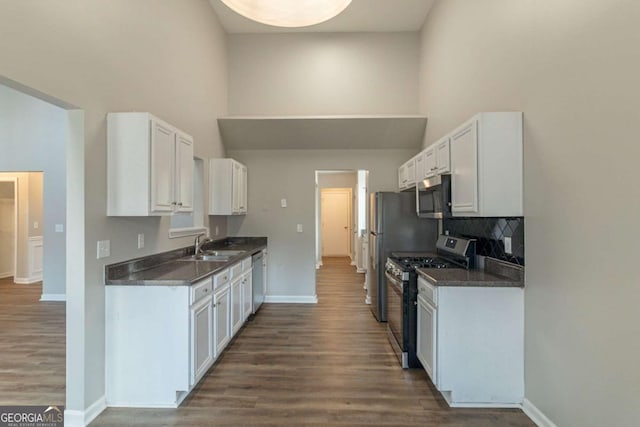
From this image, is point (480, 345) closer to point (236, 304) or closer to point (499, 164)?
point (499, 164)

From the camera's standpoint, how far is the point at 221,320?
120 inches

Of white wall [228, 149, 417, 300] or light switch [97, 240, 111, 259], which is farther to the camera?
white wall [228, 149, 417, 300]

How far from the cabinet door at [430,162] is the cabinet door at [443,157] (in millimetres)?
85

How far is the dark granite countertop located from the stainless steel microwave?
1.72 feet

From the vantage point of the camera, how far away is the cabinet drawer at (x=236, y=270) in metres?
3.40

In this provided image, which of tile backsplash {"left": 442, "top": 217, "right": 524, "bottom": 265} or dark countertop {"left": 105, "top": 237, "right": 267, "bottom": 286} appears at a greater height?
tile backsplash {"left": 442, "top": 217, "right": 524, "bottom": 265}

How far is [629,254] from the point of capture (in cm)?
150

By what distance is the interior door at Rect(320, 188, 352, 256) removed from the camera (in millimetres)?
10785

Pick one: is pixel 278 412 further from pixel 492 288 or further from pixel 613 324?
pixel 613 324

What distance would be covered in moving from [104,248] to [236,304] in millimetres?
1511

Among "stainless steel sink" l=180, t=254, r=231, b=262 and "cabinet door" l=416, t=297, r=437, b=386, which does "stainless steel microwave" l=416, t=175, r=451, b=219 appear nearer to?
"cabinet door" l=416, t=297, r=437, b=386

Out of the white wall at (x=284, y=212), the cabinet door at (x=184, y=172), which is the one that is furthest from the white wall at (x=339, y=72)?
the cabinet door at (x=184, y=172)

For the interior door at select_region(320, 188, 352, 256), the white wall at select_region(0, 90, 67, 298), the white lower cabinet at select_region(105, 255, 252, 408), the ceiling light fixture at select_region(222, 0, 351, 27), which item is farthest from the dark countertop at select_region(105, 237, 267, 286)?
the interior door at select_region(320, 188, 352, 256)

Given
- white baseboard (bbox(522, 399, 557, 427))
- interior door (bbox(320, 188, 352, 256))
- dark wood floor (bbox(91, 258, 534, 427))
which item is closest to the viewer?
white baseboard (bbox(522, 399, 557, 427))
